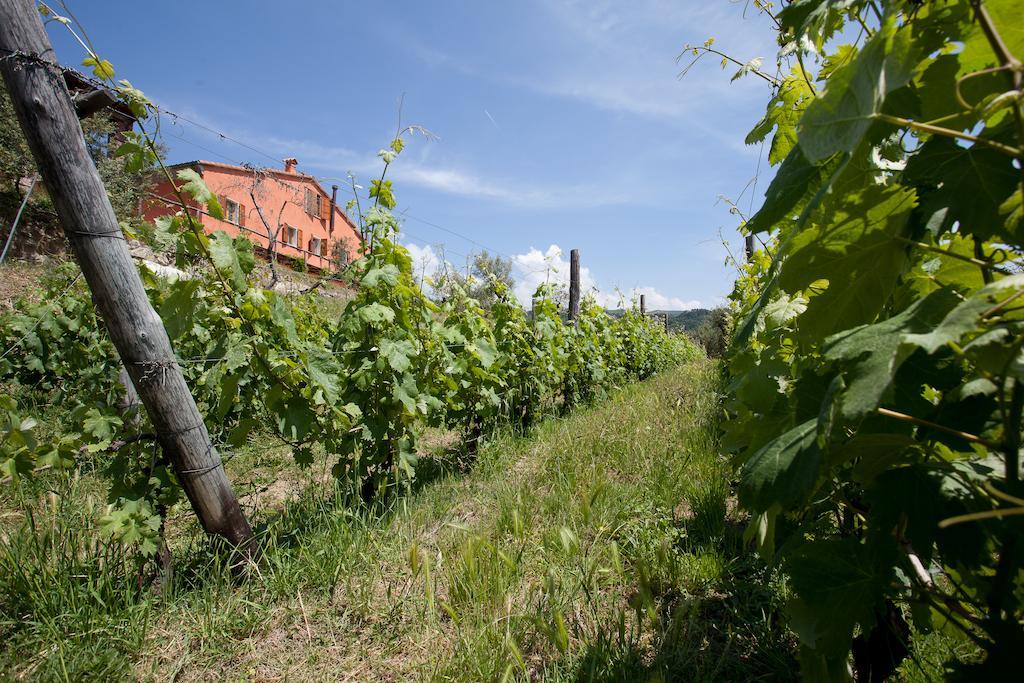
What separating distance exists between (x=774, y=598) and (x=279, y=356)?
8.00 ft

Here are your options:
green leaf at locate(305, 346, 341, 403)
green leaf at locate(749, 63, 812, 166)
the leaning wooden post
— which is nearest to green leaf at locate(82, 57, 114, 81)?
the leaning wooden post

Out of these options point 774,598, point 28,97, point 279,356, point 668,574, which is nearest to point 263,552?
point 279,356

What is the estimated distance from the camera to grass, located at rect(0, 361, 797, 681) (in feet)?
5.94

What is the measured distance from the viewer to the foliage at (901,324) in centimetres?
70

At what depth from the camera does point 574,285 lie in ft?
31.5

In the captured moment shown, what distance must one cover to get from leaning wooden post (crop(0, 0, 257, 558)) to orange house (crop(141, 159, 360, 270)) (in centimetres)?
27

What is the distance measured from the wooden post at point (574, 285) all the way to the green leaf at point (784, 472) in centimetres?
777

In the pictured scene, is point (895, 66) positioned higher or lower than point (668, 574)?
higher

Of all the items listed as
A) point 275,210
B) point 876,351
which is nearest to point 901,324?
point 876,351

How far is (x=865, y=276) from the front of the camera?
36.7 inches

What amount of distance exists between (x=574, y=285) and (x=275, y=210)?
11.1m

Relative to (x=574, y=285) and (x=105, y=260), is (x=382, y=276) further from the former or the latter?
(x=574, y=285)

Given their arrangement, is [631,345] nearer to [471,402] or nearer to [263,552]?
[471,402]

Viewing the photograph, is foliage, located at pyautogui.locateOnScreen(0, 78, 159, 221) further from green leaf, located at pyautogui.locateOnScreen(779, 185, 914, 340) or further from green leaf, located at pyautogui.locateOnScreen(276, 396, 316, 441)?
green leaf, located at pyautogui.locateOnScreen(779, 185, 914, 340)
